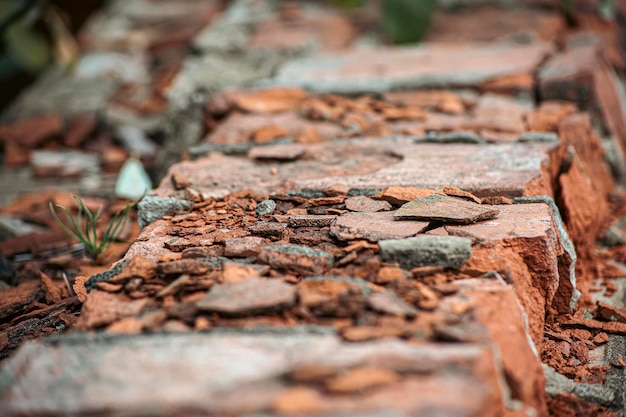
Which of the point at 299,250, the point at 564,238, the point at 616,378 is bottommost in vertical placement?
the point at 616,378

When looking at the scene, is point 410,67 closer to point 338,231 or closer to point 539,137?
point 539,137

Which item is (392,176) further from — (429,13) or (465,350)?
(429,13)

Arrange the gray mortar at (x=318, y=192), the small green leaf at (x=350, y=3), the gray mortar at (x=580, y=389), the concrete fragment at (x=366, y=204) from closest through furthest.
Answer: the gray mortar at (x=580, y=389) → the concrete fragment at (x=366, y=204) → the gray mortar at (x=318, y=192) → the small green leaf at (x=350, y=3)

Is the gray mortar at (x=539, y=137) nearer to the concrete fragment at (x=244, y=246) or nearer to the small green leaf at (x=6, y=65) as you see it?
the concrete fragment at (x=244, y=246)

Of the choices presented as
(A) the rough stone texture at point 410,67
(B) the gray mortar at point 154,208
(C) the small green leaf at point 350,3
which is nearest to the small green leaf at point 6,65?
(A) the rough stone texture at point 410,67

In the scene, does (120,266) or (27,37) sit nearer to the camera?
(120,266)

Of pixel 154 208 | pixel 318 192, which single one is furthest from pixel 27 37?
pixel 318 192

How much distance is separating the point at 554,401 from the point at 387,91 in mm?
1449

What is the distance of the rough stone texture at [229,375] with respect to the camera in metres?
0.81

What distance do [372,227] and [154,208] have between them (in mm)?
551

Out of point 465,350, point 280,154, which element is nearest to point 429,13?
point 280,154

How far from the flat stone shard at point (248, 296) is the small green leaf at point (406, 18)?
1.88 meters

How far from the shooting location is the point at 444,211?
135 centimetres

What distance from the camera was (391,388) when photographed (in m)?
0.82
